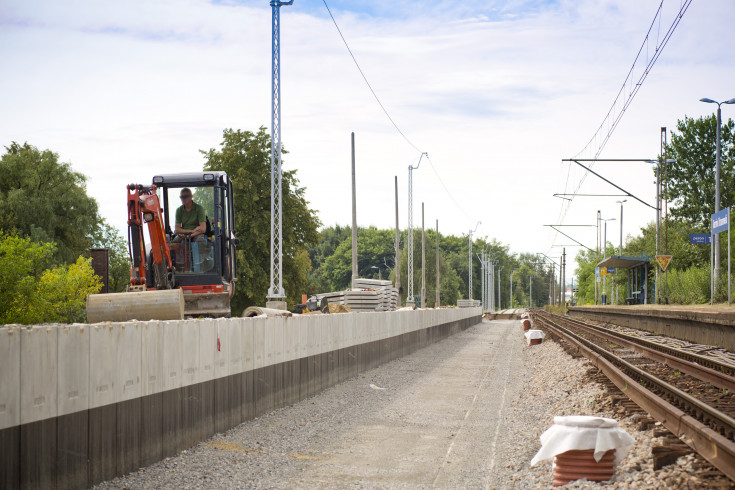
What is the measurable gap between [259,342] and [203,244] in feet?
22.0

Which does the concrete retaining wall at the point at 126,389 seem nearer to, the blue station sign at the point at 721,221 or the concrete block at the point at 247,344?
the concrete block at the point at 247,344

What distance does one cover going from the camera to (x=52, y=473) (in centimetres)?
684

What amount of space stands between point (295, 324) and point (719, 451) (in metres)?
8.60

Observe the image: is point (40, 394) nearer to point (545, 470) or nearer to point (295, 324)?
point (545, 470)

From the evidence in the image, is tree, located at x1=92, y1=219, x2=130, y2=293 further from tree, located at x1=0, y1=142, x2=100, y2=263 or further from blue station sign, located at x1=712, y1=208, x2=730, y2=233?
blue station sign, located at x1=712, y1=208, x2=730, y2=233

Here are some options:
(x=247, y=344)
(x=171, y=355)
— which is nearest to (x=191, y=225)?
(x=247, y=344)

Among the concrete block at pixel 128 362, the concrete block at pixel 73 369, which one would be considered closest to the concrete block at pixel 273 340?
the concrete block at pixel 128 362

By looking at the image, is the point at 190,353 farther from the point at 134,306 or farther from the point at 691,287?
the point at 691,287

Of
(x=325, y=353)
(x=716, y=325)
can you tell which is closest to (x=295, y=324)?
(x=325, y=353)

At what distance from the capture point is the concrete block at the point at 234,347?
11352mm

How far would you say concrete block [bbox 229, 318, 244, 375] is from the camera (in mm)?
11352

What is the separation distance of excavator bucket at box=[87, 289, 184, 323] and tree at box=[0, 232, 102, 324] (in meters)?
37.6

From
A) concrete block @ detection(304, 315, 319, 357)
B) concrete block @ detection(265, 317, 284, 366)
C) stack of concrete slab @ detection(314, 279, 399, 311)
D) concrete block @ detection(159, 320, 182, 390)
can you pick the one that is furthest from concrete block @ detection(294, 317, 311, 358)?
stack of concrete slab @ detection(314, 279, 399, 311)

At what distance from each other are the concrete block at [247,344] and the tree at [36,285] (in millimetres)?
40300
